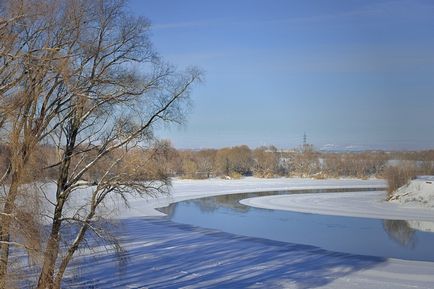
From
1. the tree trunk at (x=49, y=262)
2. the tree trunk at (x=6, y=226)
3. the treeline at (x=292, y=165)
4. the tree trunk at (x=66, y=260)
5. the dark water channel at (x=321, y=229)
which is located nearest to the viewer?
the tree trunk at (x=6, y=226)

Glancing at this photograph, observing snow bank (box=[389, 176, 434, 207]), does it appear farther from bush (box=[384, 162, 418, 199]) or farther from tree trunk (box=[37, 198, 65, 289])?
tree trunk (box=[37, 198, 65, 289])

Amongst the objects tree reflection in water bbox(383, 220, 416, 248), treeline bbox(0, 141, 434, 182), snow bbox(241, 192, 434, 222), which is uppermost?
treeline bbox(0, 141, 434, 182)

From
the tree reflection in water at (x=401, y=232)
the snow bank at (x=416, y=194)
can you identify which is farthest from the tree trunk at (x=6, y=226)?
the snow bank at (x=416, y=194)

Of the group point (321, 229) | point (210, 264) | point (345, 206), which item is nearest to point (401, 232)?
point (321, 229)

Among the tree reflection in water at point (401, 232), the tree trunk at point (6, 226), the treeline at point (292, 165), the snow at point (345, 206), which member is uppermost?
the treeline at point (292, 165)

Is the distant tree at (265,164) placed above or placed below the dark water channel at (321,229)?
above

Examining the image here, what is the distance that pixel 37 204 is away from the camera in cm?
739

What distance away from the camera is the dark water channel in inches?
661

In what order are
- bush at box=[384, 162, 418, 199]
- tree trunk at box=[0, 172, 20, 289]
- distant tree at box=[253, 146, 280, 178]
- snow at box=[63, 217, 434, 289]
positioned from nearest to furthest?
1. tree trunk at box=[0, 172, 20, 289]
2. snow at box=[63, 217, 434, 289]
3. bush at box=[384, 162, 418, 199]
4. distant tree at box=[253, 146, 280, 178]

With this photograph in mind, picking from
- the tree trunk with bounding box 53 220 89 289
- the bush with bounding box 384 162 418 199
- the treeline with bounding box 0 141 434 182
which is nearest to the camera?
the tree trunk with bounding box 53 220 89 289

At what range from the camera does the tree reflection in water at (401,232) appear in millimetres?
18266

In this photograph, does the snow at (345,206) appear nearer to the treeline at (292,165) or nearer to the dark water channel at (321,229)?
the dark water channel at (321,229)

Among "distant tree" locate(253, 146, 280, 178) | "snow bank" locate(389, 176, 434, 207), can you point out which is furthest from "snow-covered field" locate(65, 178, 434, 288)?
"distant tree" locate(253, 146, 280, 178)

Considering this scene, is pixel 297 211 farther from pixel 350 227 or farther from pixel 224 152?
pixel 224 152
